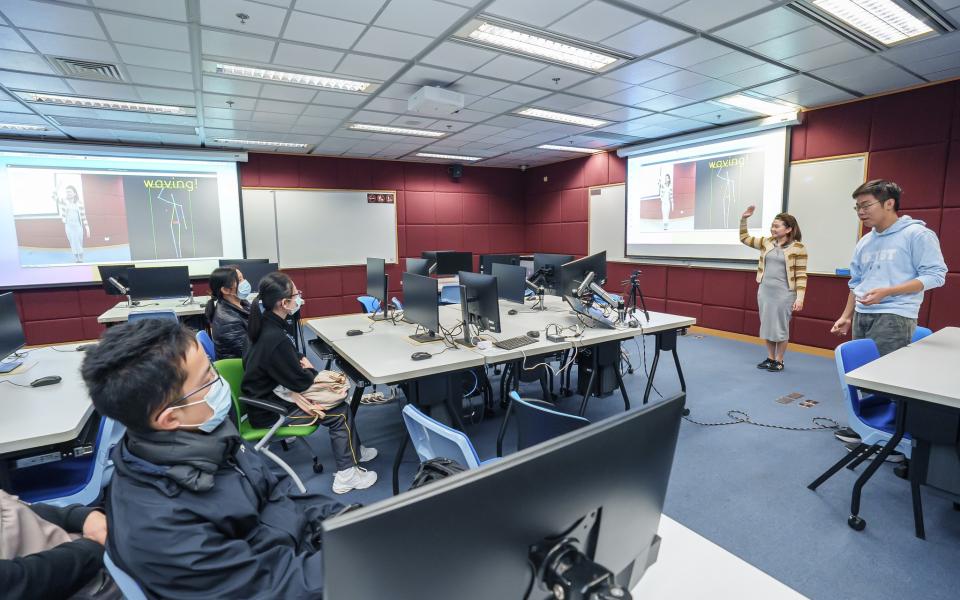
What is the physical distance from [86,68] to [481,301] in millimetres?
3723

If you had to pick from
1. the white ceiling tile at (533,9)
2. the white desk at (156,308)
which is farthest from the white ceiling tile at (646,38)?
the white desk at (156,308)

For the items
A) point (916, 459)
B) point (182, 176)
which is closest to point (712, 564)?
point (916, 459)

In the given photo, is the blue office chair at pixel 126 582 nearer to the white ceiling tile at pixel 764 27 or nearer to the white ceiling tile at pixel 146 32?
the white ceiling tile at pixel 146 32

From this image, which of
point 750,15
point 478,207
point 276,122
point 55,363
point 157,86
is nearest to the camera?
point 55,363

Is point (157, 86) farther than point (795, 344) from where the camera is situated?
No

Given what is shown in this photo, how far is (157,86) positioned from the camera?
401 centimetres

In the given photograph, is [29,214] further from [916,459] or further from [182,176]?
[916,459]

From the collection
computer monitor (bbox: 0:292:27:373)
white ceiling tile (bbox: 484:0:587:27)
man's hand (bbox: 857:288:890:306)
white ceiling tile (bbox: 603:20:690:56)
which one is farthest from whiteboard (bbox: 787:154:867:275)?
computer monitor (bbox: 0:292:27:373)

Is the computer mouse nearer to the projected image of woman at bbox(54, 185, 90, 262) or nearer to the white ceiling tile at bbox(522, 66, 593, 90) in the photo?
the white ceiling tile at bbox(522, 66, 593, 90)

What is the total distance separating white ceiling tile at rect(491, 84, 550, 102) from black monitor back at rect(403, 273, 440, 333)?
232 cm

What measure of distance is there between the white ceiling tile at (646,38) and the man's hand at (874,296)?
84.5 inches

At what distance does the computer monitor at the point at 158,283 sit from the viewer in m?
5.03

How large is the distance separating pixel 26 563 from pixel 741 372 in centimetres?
522

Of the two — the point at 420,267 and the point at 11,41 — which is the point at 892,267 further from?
the point at 11,41
